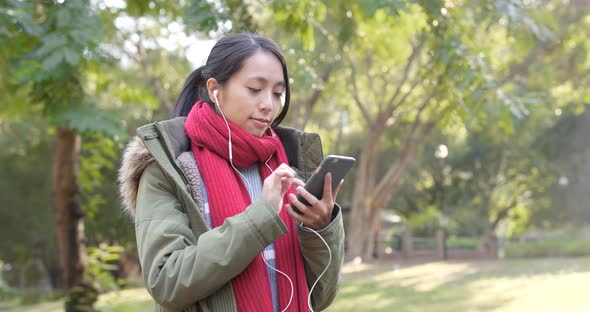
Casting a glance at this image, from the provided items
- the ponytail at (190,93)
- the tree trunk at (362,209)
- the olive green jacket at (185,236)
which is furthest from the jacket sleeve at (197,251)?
the tree trunk at (362,209)

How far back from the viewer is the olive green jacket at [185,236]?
5.85 feet

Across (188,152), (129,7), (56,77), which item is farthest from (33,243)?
(188,152)

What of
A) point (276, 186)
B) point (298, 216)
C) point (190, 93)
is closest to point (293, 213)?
point (298, 216)

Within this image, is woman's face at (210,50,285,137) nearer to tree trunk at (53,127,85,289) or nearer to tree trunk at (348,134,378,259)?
tree trunk at (53,127,85,289)

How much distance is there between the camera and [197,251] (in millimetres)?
1790

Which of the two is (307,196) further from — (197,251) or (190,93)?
(190,93)

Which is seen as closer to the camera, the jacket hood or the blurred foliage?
the jacket hood

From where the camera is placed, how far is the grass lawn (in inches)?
407

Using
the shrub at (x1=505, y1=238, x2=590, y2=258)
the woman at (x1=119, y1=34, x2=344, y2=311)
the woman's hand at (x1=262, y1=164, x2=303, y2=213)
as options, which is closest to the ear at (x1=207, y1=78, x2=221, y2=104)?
the woman at (x1=119, y1=34, x2=344, y2=311)

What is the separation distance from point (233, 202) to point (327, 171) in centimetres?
31

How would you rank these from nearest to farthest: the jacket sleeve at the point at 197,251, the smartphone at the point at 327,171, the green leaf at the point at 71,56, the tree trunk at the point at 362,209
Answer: the jacket sleeve at the point at 197,251, the smartphone at the point at 327,171, the green leaf at the point at 71,56, the tree trunk at the point at 362,209

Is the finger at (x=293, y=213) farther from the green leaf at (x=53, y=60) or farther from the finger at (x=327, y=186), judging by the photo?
the green leaf at (x=53, y=60)

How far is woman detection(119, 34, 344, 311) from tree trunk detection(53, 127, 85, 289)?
672 cm

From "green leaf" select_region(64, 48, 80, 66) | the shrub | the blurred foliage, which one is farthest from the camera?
the shrub
